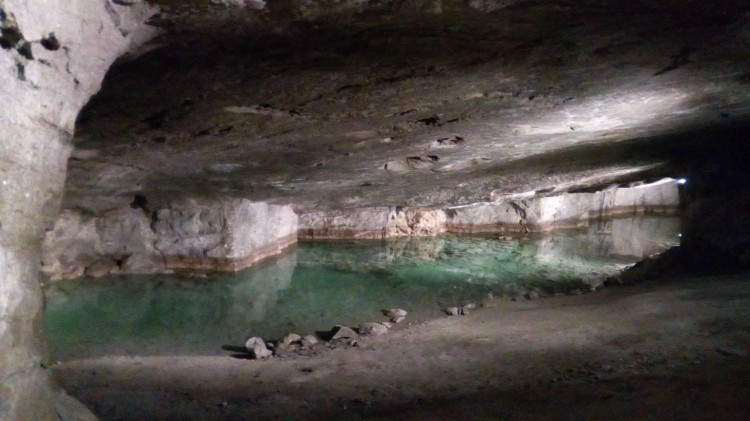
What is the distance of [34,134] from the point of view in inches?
88.8

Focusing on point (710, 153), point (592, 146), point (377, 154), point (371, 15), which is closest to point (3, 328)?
point (371, 15)

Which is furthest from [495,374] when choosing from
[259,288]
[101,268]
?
[101,268]

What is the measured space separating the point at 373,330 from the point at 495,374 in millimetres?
2770

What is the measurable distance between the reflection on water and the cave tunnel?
8cm

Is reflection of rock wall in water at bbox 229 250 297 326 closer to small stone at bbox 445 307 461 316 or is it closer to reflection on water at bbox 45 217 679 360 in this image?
reflection on water at bbox 45 217 679 360

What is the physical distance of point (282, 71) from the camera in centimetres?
379

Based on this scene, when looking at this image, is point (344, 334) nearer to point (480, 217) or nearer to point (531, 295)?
point (531, 295)

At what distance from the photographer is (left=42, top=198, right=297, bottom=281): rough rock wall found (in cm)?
1077

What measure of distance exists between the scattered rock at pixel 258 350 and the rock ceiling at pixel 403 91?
7.91 feet

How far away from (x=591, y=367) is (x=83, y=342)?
6.23 m

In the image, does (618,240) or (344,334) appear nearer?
(344,334)

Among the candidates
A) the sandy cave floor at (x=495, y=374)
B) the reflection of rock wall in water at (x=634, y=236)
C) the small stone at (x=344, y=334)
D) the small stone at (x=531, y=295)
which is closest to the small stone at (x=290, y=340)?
the small stone at (x=344, y=334)

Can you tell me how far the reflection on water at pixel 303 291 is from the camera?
286 inches

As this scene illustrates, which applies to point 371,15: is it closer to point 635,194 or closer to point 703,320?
point 703,320
